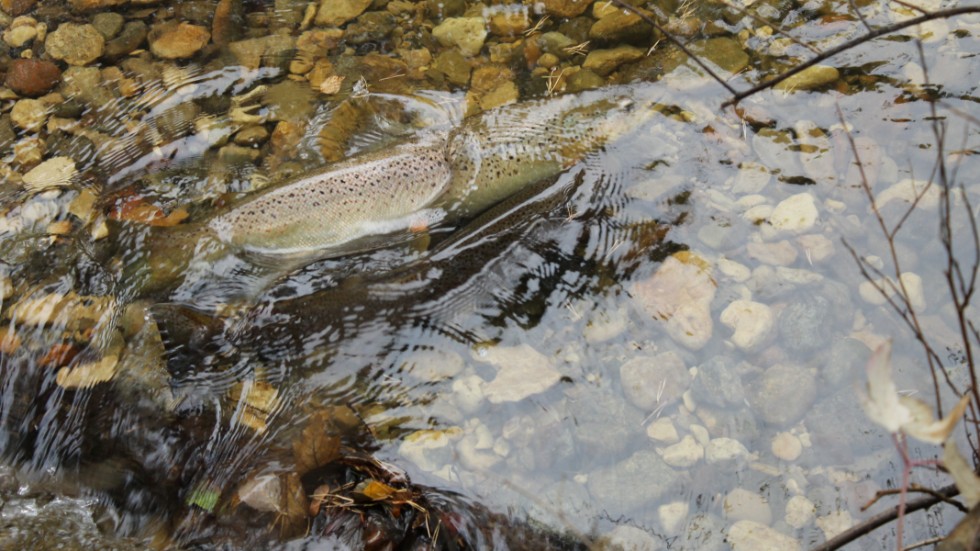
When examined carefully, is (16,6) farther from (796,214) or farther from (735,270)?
(796,214)

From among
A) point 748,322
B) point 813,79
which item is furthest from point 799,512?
point 813,79

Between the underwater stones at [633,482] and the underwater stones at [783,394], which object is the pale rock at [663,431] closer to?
the underwater stones at [633,482]

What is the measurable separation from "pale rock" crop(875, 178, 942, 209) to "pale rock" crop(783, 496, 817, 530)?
1.85 m

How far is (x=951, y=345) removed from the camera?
11.3ft

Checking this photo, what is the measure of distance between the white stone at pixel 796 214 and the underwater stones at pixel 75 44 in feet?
17.2

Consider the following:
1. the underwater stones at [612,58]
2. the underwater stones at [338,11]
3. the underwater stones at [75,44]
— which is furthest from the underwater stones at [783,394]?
the underwater stones at [75,44]

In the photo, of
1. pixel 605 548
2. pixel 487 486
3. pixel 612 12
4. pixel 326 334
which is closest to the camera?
pixel 605 548

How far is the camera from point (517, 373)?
3686 millimetres

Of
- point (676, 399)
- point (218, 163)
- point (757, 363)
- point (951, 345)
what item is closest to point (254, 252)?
point (218, 163)

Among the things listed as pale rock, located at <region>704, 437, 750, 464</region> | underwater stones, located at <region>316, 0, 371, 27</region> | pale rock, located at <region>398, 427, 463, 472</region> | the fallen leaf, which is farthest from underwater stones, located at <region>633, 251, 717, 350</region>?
underwater stones, located at <region>316, 0, 371, 27</region>

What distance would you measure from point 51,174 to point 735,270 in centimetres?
471

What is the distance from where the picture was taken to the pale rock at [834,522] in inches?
119

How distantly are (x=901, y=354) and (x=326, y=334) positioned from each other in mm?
3114

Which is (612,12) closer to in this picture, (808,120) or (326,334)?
(808,120)
